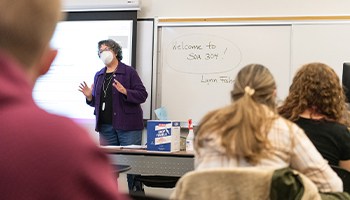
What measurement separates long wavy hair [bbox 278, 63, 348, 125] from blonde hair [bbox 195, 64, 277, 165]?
411 millimetres

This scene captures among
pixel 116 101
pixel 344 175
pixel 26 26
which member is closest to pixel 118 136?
pixel 116 101

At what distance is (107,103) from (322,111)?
2.17m

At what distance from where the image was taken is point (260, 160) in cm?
106

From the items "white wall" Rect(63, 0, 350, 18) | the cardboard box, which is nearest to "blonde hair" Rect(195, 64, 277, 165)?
the cardboard box

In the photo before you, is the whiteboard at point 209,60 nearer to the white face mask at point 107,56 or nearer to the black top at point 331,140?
the white face mask at point 107,56

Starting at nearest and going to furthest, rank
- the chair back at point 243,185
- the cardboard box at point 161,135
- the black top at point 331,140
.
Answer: the chair back at point 243,185 < the black top at point 331,140 < the cardboard box at point 161,135

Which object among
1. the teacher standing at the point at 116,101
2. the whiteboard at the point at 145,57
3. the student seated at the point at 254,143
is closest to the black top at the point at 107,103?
the teacher standing at the point at 116,101

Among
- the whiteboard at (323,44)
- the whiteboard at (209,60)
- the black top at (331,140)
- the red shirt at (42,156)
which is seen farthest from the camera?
the whiteboard at (209,60)

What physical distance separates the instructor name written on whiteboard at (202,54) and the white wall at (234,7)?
0.33 m

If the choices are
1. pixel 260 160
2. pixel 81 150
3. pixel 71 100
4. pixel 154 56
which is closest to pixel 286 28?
pixel 154 56

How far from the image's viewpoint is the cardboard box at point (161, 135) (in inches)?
85.8

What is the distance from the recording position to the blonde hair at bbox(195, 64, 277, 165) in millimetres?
1040

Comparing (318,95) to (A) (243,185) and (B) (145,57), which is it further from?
(B) (145,57)

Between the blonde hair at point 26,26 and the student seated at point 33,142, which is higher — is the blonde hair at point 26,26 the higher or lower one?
the higher one
